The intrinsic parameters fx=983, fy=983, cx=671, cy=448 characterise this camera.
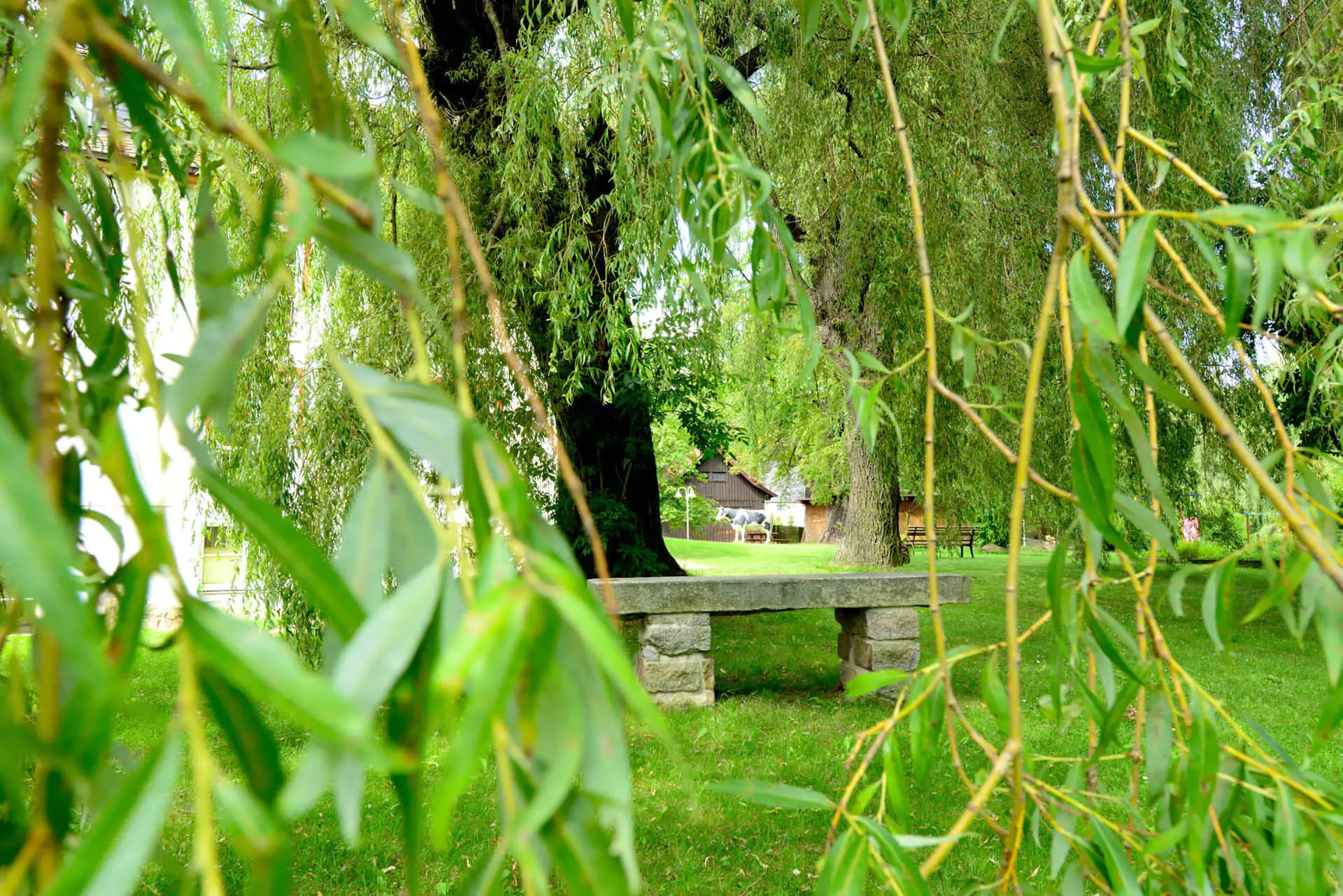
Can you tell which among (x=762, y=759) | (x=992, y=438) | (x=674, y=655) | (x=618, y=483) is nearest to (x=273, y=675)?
(x=992, y=438)

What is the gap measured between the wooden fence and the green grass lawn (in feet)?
59.2

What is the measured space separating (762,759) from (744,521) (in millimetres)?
24656

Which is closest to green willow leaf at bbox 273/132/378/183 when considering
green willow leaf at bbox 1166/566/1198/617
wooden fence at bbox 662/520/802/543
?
green willow leaf at bbox 1166/566/1198/617

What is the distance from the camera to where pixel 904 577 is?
15.2ft

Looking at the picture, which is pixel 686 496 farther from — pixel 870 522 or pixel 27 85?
pixel 27 85

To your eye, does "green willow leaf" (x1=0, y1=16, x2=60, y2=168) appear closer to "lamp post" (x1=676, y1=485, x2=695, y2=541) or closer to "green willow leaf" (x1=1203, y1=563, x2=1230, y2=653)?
"green willow leaf" (x1=1203, y1=563, x2=1230, y2=653)

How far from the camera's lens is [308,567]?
1.20 feet

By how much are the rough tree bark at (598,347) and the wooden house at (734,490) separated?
27159 millimetres

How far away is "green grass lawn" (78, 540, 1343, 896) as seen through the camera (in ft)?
8.61

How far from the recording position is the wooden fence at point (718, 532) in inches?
1016

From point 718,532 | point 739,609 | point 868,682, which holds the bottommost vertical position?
point 718,532

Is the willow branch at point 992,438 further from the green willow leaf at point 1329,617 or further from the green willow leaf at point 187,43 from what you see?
the green willow leaf at point 187,43

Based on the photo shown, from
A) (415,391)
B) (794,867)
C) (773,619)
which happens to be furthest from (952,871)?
(773,619)

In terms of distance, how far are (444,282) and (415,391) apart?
3.65 metres
